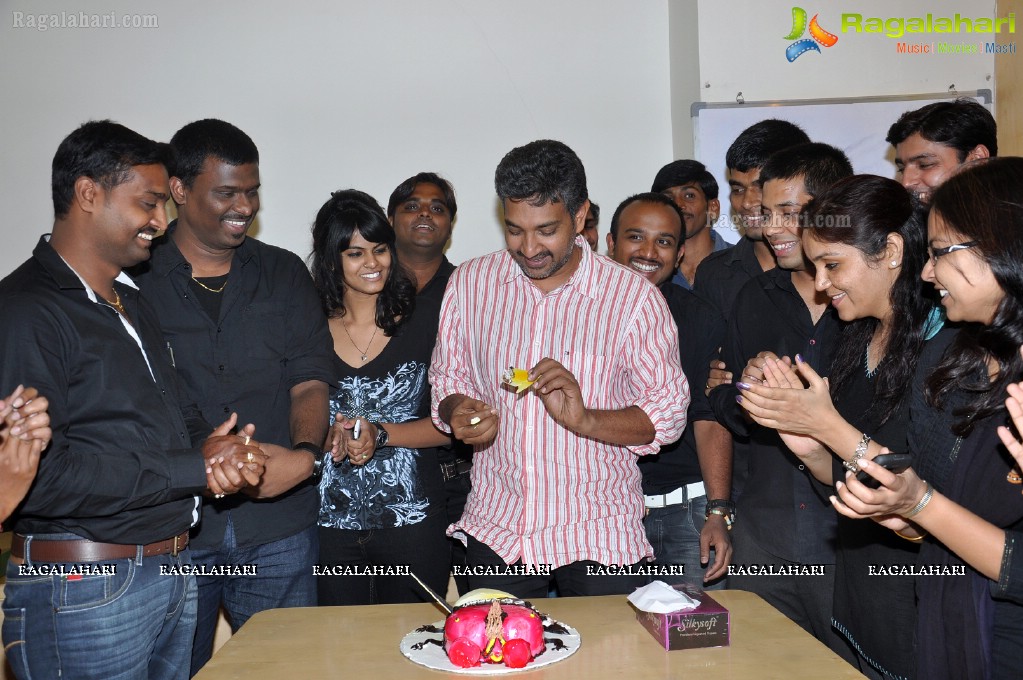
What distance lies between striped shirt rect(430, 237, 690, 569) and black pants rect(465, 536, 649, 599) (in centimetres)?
4

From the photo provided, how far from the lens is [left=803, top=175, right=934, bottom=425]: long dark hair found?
2318mm

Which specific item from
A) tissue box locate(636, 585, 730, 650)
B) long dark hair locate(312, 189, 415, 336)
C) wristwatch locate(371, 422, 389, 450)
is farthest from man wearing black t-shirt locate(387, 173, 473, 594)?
tissue box locate(636, 585, 730, 650)

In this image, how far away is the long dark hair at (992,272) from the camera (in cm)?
185

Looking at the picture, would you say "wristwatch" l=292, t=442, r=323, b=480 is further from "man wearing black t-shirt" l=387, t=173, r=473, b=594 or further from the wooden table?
Answer: the wooden table

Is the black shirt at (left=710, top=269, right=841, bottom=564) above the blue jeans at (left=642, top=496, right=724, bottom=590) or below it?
above

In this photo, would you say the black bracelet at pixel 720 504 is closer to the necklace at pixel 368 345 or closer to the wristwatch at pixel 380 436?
the wristwatch at pixel 380 436

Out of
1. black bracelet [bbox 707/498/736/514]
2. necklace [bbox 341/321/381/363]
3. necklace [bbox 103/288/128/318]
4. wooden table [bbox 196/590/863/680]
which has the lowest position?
wooden table [bbox 196/590/863/680]

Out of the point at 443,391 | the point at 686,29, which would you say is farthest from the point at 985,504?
the point at 686,29

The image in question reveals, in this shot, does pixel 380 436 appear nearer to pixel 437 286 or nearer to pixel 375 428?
pixel 375 428

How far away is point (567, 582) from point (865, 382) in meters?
1.09

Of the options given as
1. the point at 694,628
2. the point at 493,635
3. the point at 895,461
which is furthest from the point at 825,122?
the point at 493,635

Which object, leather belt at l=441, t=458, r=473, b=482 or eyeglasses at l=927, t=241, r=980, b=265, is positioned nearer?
eyeglasses at l=927, t=241, r=980, b=265

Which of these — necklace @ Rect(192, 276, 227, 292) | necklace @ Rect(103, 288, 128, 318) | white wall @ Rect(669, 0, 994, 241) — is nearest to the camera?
necklace @ Rect(103, 288, 128, 318)

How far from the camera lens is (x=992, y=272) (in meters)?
1.87
